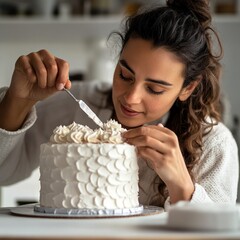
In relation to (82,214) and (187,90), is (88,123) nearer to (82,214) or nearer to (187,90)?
(187,90)

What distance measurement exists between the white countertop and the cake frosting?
0.28ft

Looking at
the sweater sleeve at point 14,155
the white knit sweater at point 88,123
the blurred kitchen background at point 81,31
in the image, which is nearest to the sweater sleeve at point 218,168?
the white knit sweater at point 88,123

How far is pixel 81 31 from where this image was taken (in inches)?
159

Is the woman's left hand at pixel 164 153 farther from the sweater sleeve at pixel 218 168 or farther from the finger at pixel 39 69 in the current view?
the finger at pixel 39 69

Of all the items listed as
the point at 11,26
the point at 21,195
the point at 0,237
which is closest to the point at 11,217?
the point at 0,237

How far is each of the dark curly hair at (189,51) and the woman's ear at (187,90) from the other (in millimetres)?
16

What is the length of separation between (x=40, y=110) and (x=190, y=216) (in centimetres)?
116

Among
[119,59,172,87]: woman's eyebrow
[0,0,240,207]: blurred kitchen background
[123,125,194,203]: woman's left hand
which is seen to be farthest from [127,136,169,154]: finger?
[0,0,240,207]: blurred kitchen background

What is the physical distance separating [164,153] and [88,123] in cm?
63

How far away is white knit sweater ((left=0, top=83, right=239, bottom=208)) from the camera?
1728 mm

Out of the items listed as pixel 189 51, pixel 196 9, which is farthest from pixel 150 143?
pixel 196 9

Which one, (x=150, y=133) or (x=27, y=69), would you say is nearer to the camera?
(x=150, y=133)

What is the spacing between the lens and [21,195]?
3.67 m

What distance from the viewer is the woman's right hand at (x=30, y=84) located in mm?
1624
